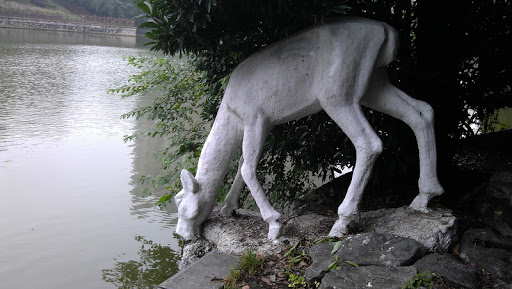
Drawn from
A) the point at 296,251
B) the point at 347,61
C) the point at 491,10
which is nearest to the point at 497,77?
the point at 491,10

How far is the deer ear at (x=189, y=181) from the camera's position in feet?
13.5

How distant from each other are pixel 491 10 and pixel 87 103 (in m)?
10.4

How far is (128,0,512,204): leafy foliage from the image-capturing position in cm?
402

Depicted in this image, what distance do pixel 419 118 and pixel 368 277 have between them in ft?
4.41

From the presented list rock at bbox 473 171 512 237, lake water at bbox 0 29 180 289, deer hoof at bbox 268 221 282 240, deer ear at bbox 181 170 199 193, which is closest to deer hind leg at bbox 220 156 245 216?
deer ear at bbox 181 170 199 193

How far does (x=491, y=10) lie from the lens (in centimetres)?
551

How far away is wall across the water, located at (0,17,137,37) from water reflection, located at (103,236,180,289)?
35.3 m

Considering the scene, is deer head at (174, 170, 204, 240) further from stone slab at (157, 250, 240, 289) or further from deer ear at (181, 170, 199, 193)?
stone slab at (157, 250, 240, 289)

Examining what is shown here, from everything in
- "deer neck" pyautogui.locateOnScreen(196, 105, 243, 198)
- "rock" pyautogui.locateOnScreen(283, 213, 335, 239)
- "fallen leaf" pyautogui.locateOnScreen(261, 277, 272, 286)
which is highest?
"deer neck" pyautogui.locateOnScreen(196, 105, 243, 198)

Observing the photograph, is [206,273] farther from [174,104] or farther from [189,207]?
[174,104]

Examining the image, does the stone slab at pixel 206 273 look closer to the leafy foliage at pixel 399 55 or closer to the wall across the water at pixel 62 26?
the leafy foliage at pixel 399 55

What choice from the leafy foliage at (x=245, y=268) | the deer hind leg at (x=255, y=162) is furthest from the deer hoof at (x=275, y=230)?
the leafy foliage at (x=245, y=268)

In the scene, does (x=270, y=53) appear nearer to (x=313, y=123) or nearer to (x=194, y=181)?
(x=194, y=181)

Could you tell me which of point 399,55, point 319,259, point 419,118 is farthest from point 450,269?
point 399,55
